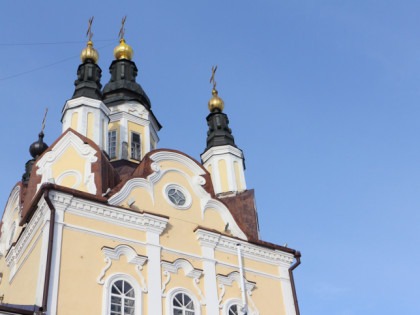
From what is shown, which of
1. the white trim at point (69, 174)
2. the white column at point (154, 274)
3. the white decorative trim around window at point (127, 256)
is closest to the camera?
the white column at point (154, 274)

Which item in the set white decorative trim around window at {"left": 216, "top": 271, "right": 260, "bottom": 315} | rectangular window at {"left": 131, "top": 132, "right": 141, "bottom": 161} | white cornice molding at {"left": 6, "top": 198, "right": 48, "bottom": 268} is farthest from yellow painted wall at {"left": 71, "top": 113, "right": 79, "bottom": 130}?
white decorative trim around window at {"left": 216, "top": 271, "right": 260, "bottom": 315}

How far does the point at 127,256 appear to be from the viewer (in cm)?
1394

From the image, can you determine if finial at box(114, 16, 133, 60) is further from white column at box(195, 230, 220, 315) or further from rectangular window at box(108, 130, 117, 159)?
white column at box(195, 230, 220, 315)

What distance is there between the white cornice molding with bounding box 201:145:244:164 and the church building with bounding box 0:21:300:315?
1400mm

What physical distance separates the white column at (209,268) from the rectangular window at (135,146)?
544 centimetres

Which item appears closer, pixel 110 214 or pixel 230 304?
pixel 110 214

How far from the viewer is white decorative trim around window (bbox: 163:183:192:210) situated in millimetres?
15734

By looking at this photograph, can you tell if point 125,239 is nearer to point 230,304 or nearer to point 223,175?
point 230,304

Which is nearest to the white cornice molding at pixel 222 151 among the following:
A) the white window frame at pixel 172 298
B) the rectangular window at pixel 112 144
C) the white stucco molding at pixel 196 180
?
the rectangular window at pixel 112 144

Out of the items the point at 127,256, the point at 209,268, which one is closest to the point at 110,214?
the point at 127,256

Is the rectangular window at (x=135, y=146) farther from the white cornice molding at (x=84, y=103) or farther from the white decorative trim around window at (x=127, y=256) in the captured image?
the white decorative trim around window at (x=127, y=256)

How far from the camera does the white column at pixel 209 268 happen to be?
14422mm

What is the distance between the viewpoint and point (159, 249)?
1446cm

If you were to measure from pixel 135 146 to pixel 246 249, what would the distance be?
6.19 m
